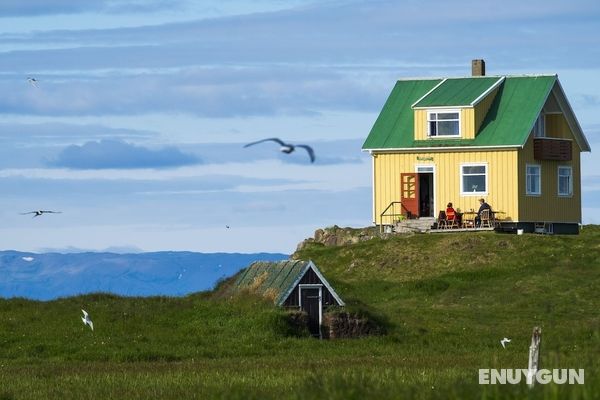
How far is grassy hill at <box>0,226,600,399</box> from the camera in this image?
25.0 meters

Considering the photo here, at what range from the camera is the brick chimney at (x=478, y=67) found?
66562mm

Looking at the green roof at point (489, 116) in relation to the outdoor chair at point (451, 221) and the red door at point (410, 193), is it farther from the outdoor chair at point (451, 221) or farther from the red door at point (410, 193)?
the outdoor chair at point (451, 221)

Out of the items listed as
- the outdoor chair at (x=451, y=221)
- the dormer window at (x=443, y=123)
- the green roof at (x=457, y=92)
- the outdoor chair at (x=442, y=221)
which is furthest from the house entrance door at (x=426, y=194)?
the green roof at (x=457, y=92)

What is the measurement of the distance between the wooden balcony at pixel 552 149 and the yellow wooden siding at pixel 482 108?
2.48 m

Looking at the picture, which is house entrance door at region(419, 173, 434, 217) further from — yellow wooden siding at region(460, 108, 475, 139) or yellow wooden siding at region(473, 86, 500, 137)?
yellow wooden siding at region(473, 86, 500, 137)

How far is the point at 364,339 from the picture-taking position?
3812cm

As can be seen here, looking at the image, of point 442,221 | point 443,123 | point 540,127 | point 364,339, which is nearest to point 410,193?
point 442,221

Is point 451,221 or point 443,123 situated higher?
point 443,123

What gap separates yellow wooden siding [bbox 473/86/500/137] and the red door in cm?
326

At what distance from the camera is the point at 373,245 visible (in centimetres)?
5809

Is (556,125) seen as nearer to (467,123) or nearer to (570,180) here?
(570,180)

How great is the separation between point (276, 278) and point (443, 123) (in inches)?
874

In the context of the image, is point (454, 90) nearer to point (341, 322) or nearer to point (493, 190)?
point (493, 190)

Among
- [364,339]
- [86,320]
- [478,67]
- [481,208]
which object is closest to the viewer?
[86,320]
